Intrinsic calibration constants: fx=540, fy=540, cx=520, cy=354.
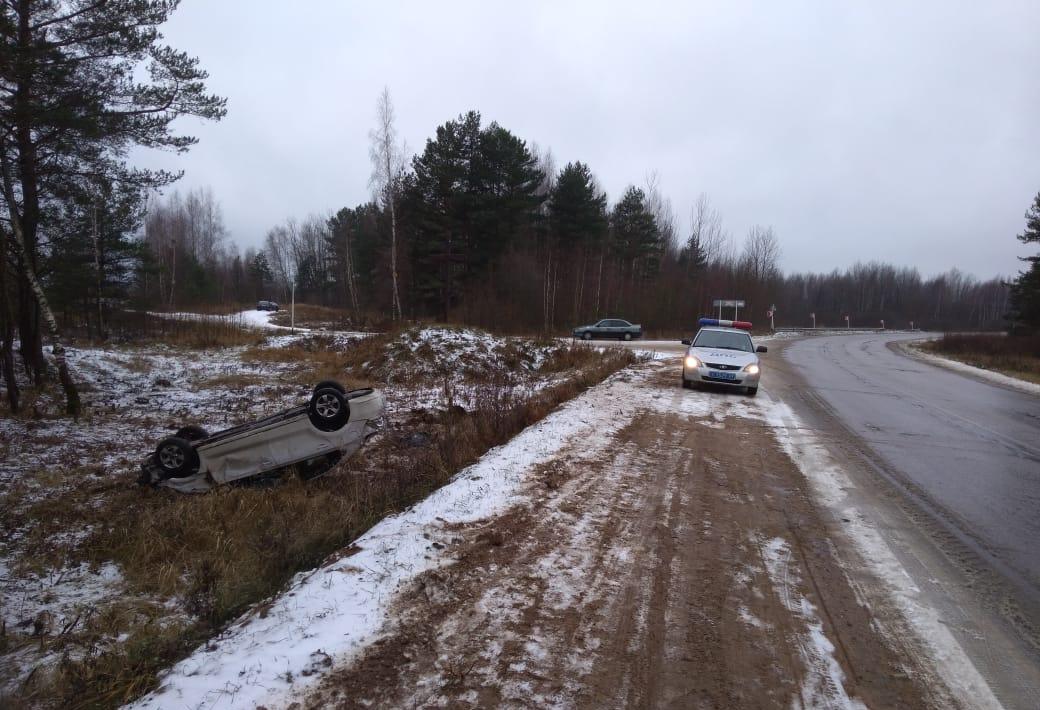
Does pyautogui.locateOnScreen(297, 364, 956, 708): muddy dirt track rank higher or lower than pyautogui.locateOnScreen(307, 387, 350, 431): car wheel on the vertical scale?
lower

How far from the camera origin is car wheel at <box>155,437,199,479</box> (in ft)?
20.5

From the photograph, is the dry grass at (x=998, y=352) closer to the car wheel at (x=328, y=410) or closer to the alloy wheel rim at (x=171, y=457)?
the car wheel at (x=328, y=410)

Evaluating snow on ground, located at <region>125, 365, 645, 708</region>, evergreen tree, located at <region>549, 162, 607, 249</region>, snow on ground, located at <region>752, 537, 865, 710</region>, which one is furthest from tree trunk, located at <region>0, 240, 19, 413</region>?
evergreen tree, located at <region>549, 162, 607, 249</region>

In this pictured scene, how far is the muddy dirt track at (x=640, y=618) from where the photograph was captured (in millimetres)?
2549

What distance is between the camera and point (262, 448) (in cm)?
621

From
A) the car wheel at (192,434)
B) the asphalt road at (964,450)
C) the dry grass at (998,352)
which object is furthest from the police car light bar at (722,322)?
the car wheel at (192,434)

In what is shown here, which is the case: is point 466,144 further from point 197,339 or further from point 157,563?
point 157,563

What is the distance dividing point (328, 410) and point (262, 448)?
33.8 inches

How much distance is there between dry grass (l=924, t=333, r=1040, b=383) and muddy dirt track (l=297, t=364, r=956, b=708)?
71.6 feet

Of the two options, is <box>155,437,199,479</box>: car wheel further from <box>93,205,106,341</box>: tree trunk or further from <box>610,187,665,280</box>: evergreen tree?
<box>610,187,665,280</box>: evergreen tree

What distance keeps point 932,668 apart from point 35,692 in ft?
15.5

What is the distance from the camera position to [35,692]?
2.87 m

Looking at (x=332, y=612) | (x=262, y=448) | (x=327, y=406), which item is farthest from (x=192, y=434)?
(x=332, y=612)

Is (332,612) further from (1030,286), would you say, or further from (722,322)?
(1030,286)
